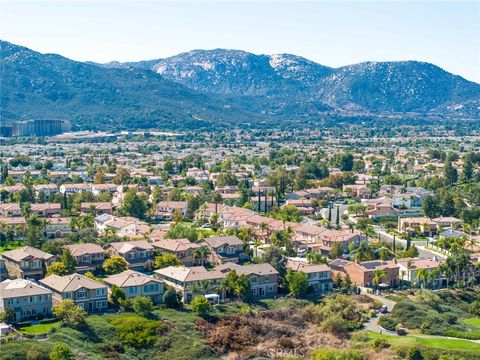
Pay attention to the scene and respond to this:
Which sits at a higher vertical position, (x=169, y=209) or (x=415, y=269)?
(x=169, y=209)

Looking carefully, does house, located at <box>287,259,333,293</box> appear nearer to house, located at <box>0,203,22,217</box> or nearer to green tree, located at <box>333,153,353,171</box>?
house, located at <box>0,203,22,217</box>

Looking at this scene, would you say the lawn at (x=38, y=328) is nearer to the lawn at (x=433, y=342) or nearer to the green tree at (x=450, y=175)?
the lawn at (x=433, y=342)

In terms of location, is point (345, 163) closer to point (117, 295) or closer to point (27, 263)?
point (27, 263)

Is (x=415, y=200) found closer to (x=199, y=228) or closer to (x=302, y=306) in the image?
(x=199, y=228)

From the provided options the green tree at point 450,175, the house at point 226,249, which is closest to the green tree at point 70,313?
the house at point 226,249

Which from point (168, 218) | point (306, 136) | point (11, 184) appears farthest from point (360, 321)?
point (306, 136)

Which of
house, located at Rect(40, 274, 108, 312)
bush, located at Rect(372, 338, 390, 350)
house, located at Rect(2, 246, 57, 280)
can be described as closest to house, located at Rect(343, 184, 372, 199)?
house, located at Rect(2, 246, 57, 280)

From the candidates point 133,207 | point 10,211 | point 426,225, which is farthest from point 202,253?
point 426,225
